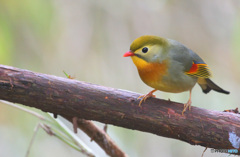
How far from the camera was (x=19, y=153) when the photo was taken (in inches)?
169

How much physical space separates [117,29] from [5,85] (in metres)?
2.08

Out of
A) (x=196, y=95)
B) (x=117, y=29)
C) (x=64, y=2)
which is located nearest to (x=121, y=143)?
(x=196, y=95)

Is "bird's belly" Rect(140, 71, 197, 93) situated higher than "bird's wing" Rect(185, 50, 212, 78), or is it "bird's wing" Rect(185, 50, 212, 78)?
"bird's wing" Rect(185, 50, 212, 78)

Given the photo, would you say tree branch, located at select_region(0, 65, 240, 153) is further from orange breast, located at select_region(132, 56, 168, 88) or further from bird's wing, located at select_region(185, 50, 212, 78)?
bird's wing, located at select_region(185, 50, 212, 78)

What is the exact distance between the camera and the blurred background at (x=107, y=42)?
417cm

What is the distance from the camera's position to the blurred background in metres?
4.17

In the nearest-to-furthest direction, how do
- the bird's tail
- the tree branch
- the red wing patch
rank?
1. the tree branch
2. the red wing patch
3. the bird's tail

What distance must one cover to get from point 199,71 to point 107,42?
148cm

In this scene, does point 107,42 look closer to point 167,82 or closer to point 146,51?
point 146,51

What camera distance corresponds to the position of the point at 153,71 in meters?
2.98

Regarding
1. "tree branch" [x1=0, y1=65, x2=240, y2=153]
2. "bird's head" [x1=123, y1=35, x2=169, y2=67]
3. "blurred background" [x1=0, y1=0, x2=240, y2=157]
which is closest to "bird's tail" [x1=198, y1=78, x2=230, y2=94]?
"blurred background" [x1=0, y1=0, x2=240, y2=157]

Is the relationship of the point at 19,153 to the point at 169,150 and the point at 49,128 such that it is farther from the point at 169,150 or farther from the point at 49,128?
the point at 169,150

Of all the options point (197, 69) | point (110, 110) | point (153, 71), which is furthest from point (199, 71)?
point (110, 110)

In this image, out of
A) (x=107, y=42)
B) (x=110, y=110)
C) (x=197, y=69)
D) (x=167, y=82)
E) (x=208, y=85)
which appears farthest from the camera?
(x=107, y=42)
